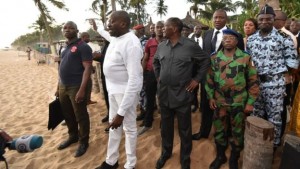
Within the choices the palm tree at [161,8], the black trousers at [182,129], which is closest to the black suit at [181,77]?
the black trousers at [182,129]

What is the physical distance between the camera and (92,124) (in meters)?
4.99

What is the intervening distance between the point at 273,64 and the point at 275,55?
11cm

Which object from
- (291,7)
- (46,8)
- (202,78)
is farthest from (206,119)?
(46,8)

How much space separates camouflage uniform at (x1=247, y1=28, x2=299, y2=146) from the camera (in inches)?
113

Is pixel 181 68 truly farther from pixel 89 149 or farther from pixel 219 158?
pixel 89 149

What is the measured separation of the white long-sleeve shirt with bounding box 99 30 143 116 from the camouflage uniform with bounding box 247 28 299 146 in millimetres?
1436

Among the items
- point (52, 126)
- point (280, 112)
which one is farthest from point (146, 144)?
point (280, 112)

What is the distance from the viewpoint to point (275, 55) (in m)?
2.86

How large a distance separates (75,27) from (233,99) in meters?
2.50

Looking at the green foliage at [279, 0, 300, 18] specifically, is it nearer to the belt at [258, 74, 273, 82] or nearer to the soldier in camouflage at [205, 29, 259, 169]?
the belt at [258, 74, 273, 82]

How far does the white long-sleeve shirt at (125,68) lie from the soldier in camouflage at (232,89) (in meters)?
A: 0.88

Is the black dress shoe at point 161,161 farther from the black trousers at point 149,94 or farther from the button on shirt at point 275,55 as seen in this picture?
the button on shirt at point 275,55

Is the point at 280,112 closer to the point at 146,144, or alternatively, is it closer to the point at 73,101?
the point at 146,144

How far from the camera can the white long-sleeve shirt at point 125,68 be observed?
2.73m
